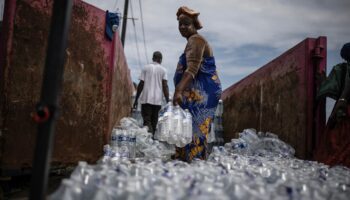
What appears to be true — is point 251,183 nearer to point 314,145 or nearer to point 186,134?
point 186,134

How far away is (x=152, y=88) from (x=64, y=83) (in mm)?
2913

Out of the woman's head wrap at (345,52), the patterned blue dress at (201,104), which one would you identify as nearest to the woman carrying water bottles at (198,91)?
the patterned blue dress at (201,104)

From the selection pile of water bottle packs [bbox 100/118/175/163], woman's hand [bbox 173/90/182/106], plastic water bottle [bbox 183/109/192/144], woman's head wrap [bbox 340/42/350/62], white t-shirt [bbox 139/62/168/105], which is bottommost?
pile of water bottle packs [bbox 100/118/175/163]

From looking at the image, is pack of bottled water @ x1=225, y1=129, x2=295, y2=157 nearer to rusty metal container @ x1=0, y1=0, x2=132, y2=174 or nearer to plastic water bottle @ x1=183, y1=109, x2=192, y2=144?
plastic water bottle @ x1=183, y1=109, x2=192, y2=144

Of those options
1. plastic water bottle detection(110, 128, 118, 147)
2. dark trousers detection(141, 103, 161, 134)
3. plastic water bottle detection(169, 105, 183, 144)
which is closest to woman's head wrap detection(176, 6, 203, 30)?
plastic water bottle detection(169, 105, 183, 144)

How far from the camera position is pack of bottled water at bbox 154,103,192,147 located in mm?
2938

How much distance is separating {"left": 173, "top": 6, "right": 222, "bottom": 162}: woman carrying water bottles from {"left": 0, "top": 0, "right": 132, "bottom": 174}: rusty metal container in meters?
1.07

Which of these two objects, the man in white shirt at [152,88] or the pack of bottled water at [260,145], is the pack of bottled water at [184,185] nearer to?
the pack of bottled water at [260,145]

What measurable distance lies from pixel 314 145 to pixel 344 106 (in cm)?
87

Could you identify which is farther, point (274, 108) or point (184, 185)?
point (274, 108)

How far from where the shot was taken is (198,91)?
315cm

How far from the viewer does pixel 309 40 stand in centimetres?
427

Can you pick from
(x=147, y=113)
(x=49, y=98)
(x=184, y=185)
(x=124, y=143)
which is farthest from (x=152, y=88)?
(x=49, y=98)

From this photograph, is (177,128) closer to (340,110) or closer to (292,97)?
(340,110)
